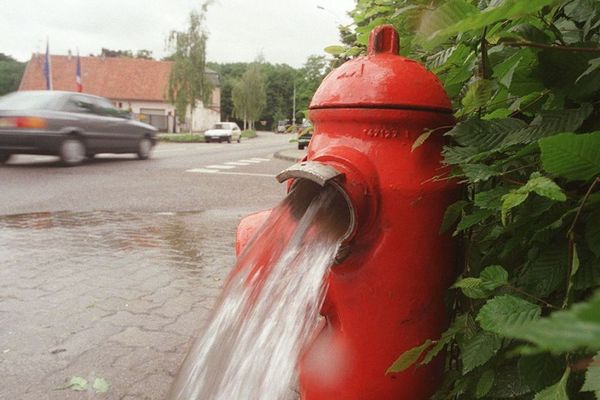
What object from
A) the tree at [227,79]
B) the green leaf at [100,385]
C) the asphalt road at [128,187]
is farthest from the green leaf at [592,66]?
the tree at [227,79]

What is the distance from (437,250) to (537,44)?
67 centimetres

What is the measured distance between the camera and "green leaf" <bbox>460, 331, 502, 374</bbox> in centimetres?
105

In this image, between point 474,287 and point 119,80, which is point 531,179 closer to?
point 474,287

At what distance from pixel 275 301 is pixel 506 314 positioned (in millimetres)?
719

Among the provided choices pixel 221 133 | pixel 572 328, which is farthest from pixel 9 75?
pixel 572 328

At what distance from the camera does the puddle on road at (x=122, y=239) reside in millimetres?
4090

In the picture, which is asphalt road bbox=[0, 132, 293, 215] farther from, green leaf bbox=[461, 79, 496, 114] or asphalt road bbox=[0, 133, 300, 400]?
green leaf bbox=[461, 79, 496, 114]

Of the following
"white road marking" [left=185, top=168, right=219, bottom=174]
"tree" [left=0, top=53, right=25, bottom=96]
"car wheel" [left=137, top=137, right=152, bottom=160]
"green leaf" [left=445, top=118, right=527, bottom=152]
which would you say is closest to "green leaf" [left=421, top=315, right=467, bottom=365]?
"green leaf" [left=445, top=118, right=527, bottom=152]

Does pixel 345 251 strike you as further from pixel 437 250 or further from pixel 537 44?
pixel 537 44

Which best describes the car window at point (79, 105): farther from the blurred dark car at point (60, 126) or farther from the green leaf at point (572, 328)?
the green leaf at point (572, 328)

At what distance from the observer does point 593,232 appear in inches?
35.1

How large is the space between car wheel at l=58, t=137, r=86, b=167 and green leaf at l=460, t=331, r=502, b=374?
447 inches

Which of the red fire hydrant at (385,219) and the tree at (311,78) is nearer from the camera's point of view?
the red fire hydrant at (385,219)

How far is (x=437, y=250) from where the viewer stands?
1424mm
